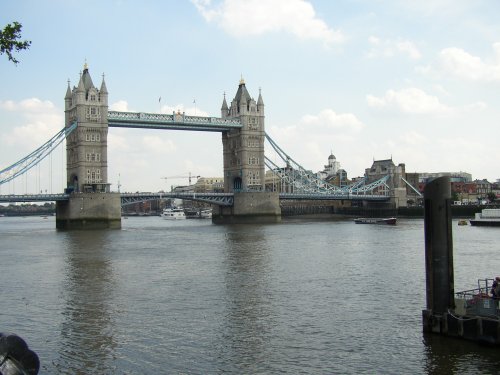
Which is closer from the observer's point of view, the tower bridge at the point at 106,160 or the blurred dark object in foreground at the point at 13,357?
the blurred dark object in foreground at the point at 13,357

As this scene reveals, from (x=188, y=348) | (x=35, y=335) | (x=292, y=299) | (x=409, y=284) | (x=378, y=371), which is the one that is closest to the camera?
(x=378, y=371)

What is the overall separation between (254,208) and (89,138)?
2713cm

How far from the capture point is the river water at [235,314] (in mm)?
16750

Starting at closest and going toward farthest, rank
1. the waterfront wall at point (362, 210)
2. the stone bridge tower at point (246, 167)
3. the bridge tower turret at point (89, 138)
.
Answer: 1. the bridge tower turret at point (89, 138)
2. the stone bridge tower at point (246, 167)
3. the waterfront wall at point (362, 210)

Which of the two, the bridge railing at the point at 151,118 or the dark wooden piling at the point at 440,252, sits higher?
the bridge railing at the point at 151,118

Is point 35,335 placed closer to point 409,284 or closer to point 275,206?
point 409,284

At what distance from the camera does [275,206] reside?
330 ft

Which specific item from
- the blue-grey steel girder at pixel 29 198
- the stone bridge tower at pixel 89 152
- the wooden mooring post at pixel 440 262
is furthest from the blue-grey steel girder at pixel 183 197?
the wooden mooring post at pixel 440 262

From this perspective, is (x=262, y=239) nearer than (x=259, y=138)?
Yes

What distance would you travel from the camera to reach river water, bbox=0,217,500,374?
1675 centimetres

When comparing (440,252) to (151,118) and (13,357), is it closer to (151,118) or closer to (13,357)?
(13,357)

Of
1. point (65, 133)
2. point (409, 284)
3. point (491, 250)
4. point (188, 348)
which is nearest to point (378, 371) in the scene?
point (188, 348)

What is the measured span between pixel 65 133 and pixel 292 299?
69959 millimetres

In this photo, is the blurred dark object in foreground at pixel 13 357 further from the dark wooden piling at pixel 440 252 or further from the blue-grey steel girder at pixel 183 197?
the blue-grey steel girder at pixel 183 197
